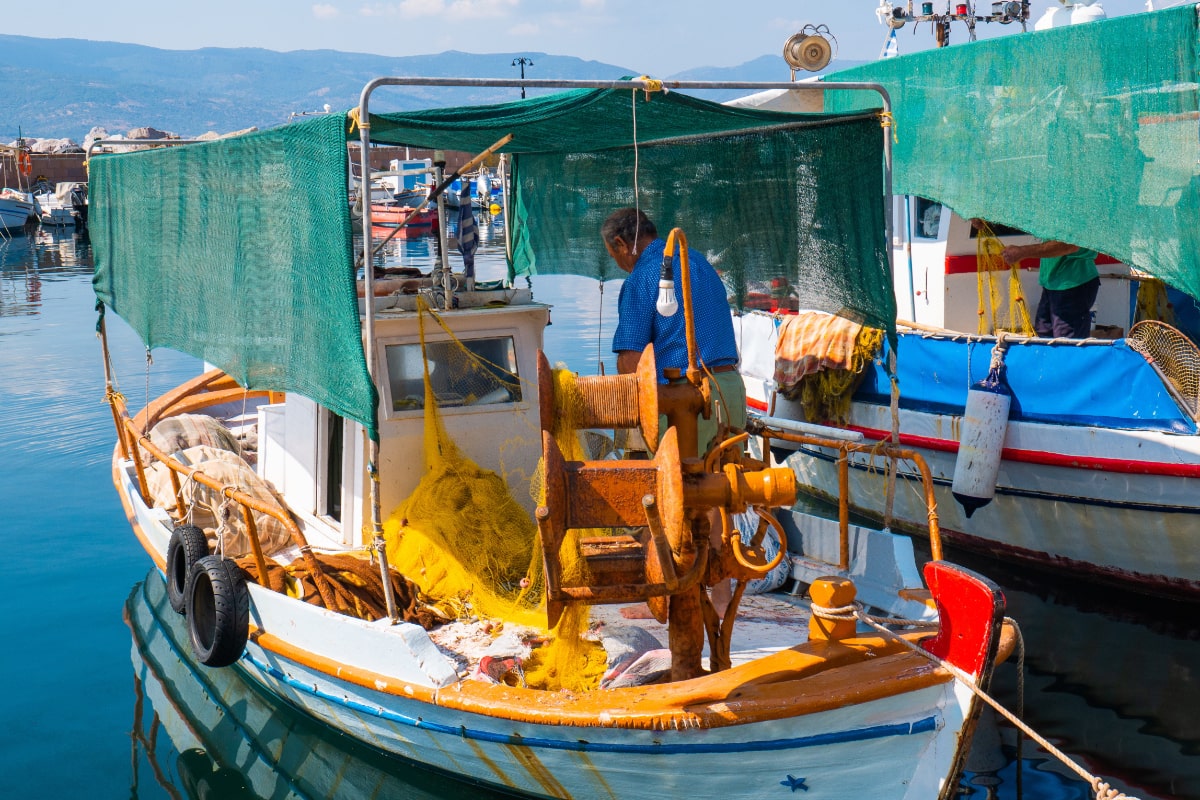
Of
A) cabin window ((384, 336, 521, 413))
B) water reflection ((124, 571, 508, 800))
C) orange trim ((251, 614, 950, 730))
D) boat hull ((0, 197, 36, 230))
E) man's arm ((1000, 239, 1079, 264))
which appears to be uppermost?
boat hull ((0, 197, 36, 230))

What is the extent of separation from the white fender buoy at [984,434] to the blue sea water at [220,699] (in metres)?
0.93

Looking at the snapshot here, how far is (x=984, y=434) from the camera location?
8.63 metres

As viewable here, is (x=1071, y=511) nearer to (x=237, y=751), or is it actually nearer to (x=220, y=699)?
(x=237, y=751)

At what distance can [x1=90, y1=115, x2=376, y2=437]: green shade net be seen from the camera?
203 inches

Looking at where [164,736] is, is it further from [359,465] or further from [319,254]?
[319,254]

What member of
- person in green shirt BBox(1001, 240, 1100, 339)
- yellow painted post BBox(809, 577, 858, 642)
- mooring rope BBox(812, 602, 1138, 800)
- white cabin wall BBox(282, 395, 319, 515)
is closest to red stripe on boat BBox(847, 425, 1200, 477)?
person in green shirt BBox(1001, 240, 1100, 339)

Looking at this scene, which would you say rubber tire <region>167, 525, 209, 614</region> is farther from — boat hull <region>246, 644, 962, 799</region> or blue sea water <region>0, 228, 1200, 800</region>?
boat hull <region>246, 644, 962, 799</region>

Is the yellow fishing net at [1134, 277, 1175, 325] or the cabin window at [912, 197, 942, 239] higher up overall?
the cabin window at [912, 197, 942, 239]

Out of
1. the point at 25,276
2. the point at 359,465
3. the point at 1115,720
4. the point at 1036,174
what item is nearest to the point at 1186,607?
the point at 1115,720

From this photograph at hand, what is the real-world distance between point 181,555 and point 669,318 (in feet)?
11.8

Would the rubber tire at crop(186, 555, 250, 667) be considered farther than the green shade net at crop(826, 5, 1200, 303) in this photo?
No

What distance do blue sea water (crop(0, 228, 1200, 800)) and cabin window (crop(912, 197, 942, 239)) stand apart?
2.99 meters

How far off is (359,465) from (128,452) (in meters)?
3.54

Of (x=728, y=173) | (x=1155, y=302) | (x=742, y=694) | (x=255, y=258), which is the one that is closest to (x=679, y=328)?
(x=742, y=694)
